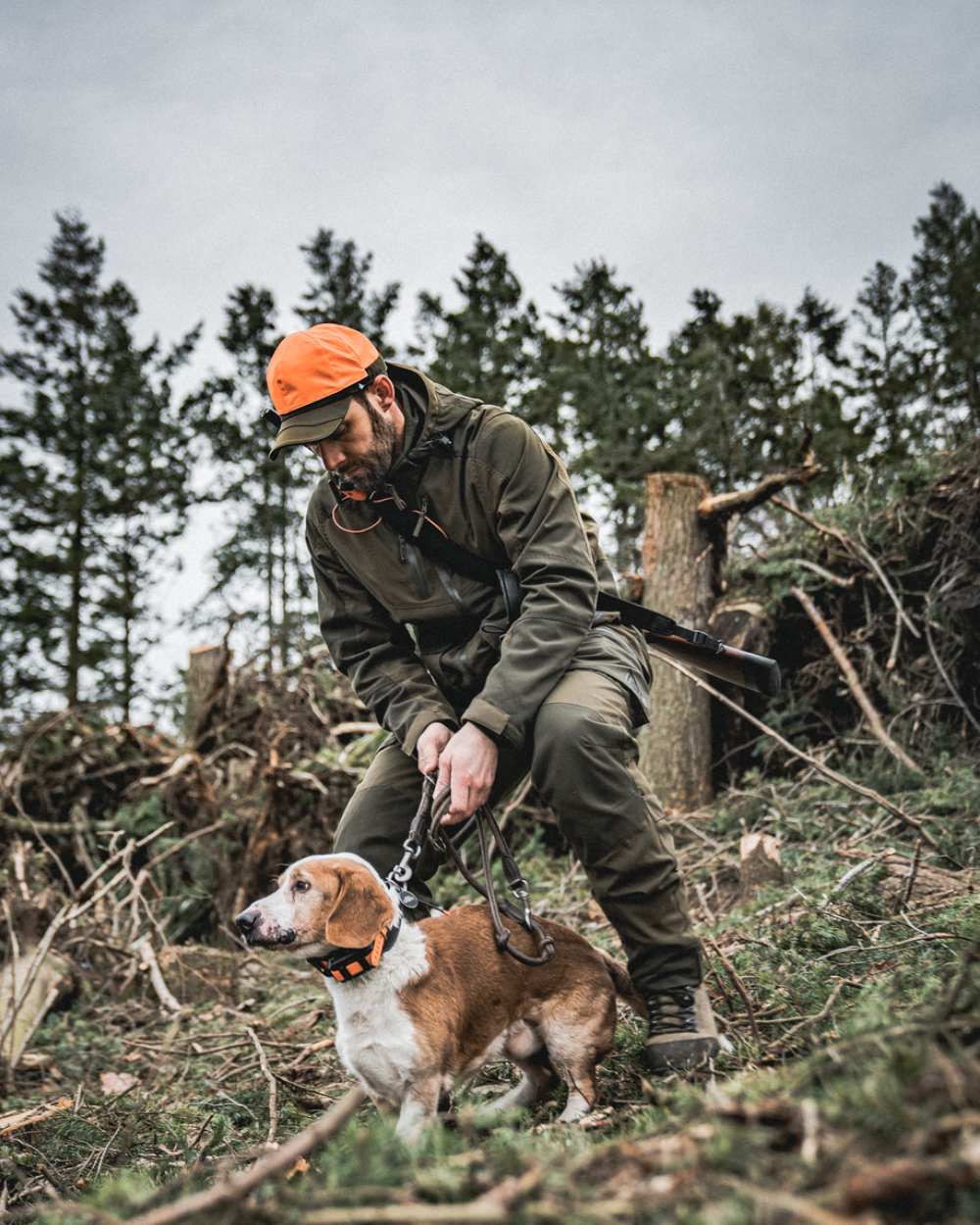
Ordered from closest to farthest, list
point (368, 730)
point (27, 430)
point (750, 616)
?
point (750, 616)
point (368, 730)
point (27, 430)

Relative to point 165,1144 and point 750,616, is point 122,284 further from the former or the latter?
point 165,1144

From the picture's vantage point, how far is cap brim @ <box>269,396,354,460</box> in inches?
130

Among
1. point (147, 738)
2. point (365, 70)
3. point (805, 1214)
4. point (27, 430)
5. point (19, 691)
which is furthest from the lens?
point (27, 430)

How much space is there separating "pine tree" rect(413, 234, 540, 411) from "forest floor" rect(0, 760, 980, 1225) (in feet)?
46.5

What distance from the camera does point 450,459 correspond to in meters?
3.63

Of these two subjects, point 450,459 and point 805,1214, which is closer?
point 805,1214

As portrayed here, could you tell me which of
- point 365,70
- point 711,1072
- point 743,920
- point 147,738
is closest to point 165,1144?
point 711,1072

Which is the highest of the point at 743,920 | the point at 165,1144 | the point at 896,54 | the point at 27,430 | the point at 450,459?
the point at 896,54

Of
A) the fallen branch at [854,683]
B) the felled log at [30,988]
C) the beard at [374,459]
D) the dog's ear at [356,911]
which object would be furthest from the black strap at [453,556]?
the felled log at [30,988]

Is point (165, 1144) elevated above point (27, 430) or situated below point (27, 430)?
below

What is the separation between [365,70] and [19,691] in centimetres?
1397

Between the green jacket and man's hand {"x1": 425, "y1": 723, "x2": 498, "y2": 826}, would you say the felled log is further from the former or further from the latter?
man's hand {"x1": 425, "y1": 723, "x2": 498, "y2": 826}

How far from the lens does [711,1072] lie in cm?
245

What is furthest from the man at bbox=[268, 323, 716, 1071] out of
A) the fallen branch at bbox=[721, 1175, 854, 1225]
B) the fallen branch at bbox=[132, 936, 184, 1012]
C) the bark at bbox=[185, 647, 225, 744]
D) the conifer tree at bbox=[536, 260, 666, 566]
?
the conifer tree at bbox=[536, 260, 666, 566]
